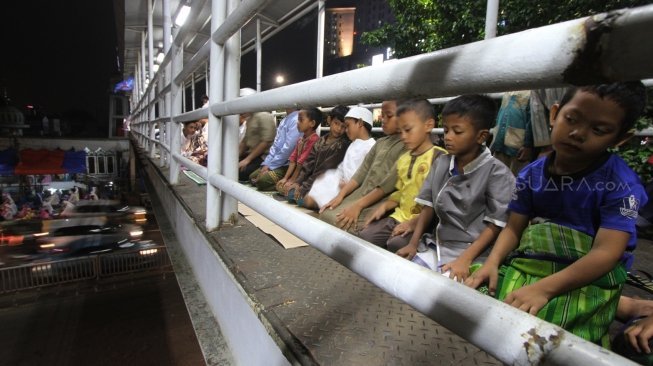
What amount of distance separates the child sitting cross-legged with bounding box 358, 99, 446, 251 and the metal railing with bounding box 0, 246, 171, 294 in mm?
5215

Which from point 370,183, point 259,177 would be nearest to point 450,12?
point 259,177

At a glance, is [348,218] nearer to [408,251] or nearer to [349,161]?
[408,251]

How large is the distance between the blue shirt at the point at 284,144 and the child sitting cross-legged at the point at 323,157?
1.56 ft

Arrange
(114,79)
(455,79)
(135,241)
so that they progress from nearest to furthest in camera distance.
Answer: (455,79) < (135,241) < (114,79)

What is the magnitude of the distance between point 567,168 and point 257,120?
3452 millimetres

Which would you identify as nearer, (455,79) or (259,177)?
(455,79)

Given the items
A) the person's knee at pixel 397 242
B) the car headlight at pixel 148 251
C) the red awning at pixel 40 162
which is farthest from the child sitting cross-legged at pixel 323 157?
the red awning at pixel 40 162

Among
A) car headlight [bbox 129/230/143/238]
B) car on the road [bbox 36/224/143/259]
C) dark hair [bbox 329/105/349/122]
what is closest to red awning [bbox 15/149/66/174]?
car on the road [bbox 36/224/143/259]

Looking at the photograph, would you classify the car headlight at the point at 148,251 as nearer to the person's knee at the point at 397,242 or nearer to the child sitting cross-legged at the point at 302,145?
the child sitting cross-legged at the point at 302,145

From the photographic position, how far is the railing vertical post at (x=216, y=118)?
1633 millimetres

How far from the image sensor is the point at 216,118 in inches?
65.1

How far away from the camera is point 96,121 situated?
30.4 metres

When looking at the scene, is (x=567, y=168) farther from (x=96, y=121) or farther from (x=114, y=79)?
(x=96, y=121)

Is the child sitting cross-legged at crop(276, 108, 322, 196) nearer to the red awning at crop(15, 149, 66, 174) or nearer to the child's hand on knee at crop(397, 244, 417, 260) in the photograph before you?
the child's hand on knee at crop(397, 244, 417, 260)
